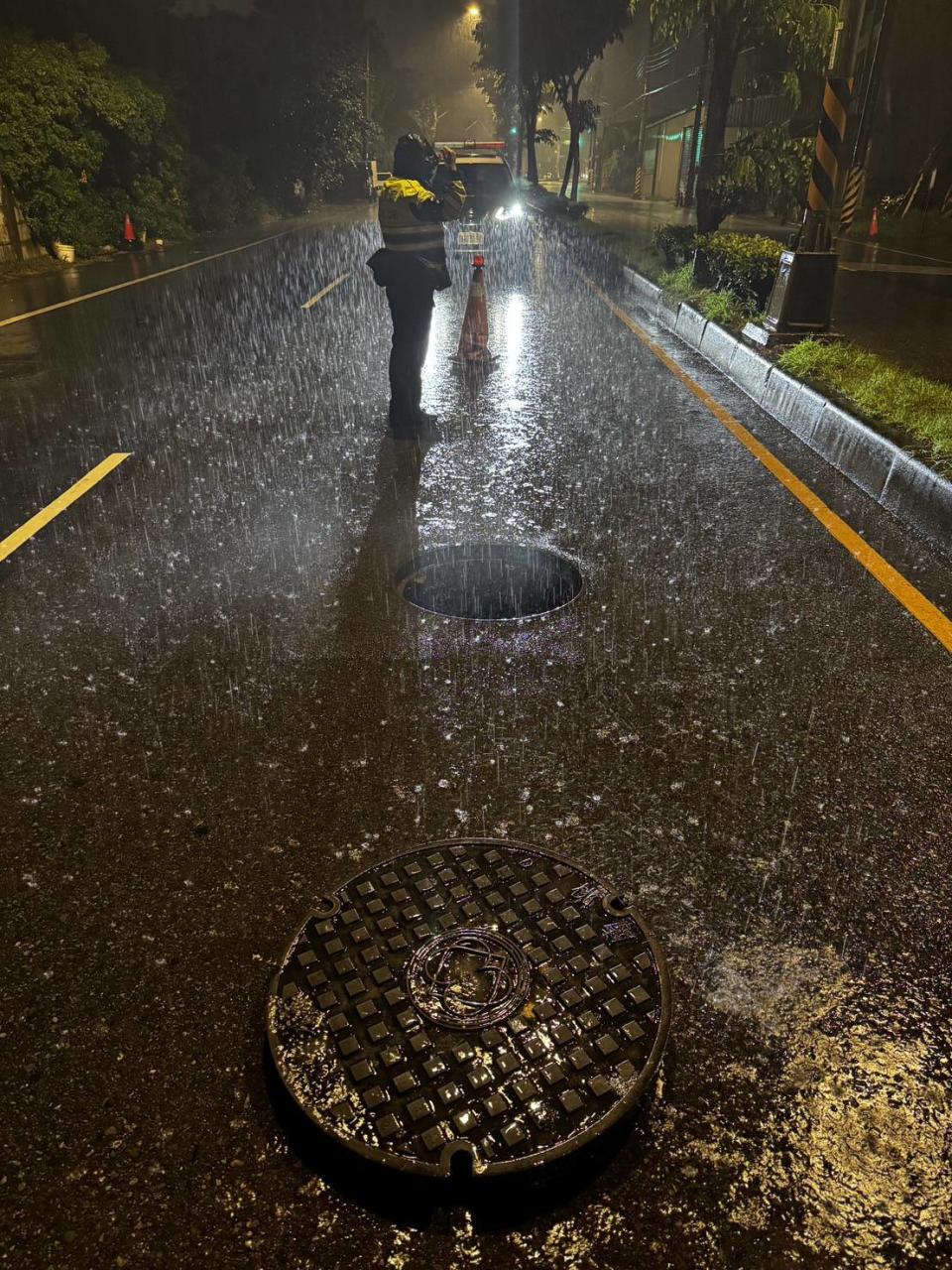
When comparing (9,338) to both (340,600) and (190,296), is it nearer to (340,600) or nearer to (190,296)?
(190,296)

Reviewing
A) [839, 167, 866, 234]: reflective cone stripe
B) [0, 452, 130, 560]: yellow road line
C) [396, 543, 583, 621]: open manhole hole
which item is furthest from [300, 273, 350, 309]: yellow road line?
[839, 167, 866, 234]: reflective cone stripe

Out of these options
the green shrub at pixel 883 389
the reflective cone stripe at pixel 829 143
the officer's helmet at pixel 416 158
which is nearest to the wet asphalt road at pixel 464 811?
the green shrub at pixel 883 389

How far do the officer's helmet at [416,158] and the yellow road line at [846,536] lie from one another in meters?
2.96

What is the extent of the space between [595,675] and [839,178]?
310 inches

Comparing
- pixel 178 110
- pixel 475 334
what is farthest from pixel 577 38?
pixel 475 334

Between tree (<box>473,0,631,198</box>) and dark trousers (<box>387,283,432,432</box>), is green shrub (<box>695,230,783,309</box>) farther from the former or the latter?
tree (<box>473,0,631,198</box>)

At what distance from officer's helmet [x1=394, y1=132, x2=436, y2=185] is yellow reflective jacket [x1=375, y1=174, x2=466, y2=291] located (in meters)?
0.09

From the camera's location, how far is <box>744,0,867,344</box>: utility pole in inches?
332

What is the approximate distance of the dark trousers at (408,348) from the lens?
6309mm

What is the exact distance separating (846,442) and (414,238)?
334cm

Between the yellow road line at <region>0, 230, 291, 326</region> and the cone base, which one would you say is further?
the yellow road line at <region>0, 230, 291, 326</region>

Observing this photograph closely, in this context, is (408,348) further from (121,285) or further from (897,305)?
(121,285)

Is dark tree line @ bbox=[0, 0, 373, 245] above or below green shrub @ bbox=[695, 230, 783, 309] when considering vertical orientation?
above

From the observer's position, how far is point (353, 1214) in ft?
5.49
